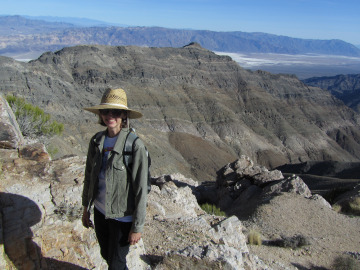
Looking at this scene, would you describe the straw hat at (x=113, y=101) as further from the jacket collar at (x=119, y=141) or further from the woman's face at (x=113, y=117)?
the jacket collar at (x=119, y=141)

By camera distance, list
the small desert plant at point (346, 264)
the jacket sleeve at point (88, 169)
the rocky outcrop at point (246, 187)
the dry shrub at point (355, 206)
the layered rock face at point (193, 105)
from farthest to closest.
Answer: the layered rock face at point (193, 105), the rocky outcrop at point (246, 187), the dry shrub at point (355, 206), the small desert plant at point (346, 264), the jacket sleeve at point (88, 169)

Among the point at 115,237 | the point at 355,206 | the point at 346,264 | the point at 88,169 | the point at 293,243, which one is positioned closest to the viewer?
the point at 115,237

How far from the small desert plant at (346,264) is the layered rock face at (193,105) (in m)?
32.6

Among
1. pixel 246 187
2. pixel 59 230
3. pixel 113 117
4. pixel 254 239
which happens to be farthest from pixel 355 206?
pixel 113 117

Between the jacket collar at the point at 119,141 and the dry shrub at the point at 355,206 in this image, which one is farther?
the dry shrub at the point at 355,206

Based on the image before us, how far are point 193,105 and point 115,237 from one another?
63630 millimetres

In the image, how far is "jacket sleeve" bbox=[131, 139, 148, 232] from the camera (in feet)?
11.3

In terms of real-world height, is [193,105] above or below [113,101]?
below

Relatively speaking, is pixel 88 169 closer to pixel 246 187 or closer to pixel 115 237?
pixel 115 237

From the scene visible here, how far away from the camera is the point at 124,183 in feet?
11.5

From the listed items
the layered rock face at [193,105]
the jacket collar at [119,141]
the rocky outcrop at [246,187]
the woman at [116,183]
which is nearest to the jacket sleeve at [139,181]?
the woman at [116,183]

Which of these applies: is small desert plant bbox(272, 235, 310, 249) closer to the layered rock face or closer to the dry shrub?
the dry shrub

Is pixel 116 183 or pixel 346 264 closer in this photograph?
pixel 116 183

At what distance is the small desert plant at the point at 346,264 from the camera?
754 cm
